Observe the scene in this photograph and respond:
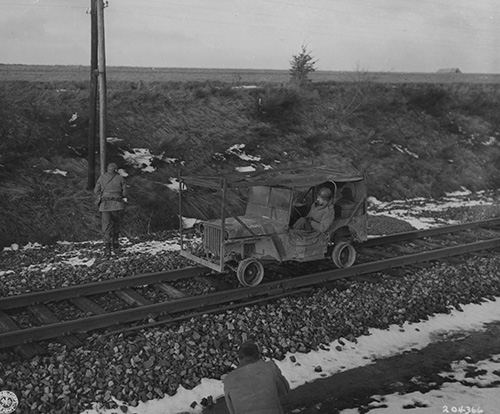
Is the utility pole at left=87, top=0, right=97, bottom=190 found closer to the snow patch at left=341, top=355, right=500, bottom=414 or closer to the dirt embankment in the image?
the dirt embankment

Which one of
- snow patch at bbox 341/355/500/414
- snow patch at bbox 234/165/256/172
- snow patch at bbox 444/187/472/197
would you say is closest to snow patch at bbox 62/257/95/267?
snow patch at bbox 341/355/500/414

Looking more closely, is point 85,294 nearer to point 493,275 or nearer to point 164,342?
point 164,342

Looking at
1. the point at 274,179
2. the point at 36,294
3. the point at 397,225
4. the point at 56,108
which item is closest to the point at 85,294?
the point at 36,294

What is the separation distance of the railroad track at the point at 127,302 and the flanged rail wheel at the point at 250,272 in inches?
7.8

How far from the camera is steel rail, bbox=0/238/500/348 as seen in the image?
7211mm

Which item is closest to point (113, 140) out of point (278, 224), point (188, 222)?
point (188, 222)

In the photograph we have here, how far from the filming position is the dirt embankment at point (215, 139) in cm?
1432

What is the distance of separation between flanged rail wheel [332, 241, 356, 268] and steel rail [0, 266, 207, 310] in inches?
108

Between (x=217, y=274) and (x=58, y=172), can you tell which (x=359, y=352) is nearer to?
(x=217, y=274)

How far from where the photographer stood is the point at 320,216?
9930mm

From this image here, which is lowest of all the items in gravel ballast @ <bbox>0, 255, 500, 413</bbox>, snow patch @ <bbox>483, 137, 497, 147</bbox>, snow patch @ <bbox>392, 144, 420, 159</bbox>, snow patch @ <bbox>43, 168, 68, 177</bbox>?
gravel ballast @ <bbox>0, 255, 500, 413</bbox>

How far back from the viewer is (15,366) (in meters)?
6.52

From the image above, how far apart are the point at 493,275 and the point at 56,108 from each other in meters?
14.8

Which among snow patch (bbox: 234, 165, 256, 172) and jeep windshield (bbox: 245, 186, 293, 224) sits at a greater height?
jeep windshield (bbox: 245, 186, 293, 224)
